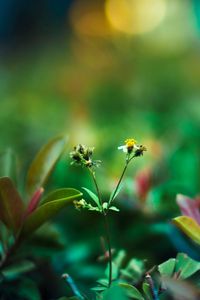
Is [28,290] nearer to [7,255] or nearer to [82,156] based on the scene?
[7,255]

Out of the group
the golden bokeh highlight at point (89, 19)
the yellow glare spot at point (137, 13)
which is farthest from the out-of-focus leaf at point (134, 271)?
the yellow glare spot at point (137, 13)

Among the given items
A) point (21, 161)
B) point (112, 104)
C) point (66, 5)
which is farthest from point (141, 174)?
point (66, 5)

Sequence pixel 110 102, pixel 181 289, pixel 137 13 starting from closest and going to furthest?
pixel 181 289
pixel 110 102
pixel 137 13

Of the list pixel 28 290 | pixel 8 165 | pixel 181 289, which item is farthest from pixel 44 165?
pixel 181 289

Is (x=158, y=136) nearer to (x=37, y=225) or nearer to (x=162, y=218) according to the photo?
(x=162, y=218)

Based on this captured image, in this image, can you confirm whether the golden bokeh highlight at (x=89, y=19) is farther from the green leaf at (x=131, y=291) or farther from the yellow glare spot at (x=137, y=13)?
the green leaf at (x=131, y=291)

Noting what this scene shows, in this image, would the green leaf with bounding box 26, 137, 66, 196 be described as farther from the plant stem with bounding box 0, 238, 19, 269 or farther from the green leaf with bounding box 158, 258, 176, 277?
the green leaf with bounding box 158, 258, 176, 277
